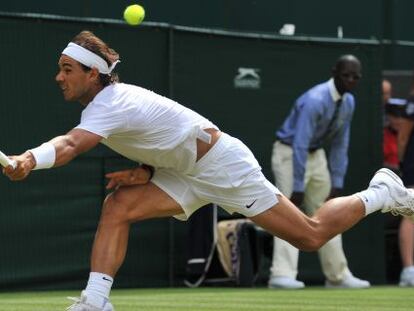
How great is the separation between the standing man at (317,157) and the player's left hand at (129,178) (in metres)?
4.17

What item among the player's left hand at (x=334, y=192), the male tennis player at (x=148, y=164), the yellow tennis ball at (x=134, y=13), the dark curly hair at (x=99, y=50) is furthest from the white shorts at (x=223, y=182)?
the player's left hand at (x=334, y=192)

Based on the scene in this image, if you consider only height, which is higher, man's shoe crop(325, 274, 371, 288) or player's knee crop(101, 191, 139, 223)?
player's knee crop(101, 191, 139, 223)

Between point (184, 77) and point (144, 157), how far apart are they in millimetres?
4729

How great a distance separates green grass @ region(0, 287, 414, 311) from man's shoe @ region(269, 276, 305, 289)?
0.14 m

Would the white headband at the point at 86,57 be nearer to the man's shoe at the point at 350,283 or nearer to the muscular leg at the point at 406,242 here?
the man's shoe at the point at 350,283

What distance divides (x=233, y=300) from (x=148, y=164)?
7.77 feet

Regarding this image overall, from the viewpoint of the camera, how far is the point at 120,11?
41.7 feet

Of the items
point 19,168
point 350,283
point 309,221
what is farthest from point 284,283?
point 19,168

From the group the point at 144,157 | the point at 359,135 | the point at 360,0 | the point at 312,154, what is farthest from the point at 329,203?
the point at 360,0

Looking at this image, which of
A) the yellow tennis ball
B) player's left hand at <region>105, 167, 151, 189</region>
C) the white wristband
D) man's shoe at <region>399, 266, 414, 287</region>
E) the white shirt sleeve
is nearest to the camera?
the white wristband

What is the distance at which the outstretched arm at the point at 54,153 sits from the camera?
639 cm

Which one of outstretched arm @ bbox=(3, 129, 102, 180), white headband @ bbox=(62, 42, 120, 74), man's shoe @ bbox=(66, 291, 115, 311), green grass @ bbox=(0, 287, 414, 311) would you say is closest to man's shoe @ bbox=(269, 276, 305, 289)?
green grass @ bbox=(0, 287, 414, 311)

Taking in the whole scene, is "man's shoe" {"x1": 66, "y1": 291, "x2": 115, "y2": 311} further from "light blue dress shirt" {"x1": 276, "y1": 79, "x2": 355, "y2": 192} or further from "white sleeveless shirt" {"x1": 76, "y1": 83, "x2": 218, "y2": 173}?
"light blue dress shirt" {"x1": 276, "y1": 79, "x2": 355, "y2": 192}

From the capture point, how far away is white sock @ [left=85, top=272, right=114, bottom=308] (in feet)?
23.3
